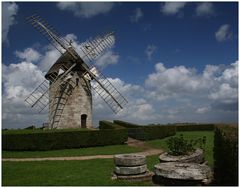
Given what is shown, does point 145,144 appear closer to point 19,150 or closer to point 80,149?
point 80,149

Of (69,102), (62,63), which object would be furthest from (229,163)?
(62,63)

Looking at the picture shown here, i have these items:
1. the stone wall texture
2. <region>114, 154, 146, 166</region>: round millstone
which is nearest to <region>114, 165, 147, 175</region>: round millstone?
<region>114, 154, 146, 166</region>: round millstone

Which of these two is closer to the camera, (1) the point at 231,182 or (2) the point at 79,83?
(1) the point at 231,182

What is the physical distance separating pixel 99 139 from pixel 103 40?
9.60m

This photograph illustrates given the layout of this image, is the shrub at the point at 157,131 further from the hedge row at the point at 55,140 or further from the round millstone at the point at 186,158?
the round millstone at the point at 186,158

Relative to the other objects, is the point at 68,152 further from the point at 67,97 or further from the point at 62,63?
the point at 62,63

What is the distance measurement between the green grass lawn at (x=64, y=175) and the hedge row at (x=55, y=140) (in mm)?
6569

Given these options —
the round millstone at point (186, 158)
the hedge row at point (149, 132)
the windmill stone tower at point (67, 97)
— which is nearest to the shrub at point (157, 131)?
the hedge row at point (149, 132)

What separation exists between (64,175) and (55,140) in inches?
388

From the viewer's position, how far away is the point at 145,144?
2373cm

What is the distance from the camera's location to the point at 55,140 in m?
21.4

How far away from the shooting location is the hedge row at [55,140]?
21031 millimetres

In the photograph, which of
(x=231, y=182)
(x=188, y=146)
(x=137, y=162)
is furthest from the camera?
(x=188, y=146)

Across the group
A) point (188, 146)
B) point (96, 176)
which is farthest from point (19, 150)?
point (188, 146)
